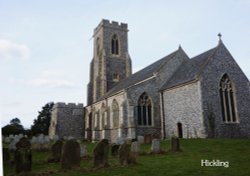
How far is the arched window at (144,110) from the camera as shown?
22531 mm

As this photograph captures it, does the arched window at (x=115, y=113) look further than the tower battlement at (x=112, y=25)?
No

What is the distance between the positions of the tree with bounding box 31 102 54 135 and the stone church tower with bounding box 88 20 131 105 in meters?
11.5

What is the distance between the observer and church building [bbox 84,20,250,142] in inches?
717

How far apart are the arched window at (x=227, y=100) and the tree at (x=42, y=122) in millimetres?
31976

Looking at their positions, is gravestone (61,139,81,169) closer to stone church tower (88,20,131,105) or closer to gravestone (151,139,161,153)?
gravestone (151,139,161,153)

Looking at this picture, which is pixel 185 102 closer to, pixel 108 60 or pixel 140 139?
pixel 140 139

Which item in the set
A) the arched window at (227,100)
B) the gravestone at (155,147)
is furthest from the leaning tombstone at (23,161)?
the arched window at (227,100)

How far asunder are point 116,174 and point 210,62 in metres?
14.2

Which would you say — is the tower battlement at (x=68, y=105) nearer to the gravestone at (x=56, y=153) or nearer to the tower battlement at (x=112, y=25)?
the tower battlement at (x=112, y=25)

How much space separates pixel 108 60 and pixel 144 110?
15088mm

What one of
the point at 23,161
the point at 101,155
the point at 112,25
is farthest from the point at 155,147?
the point at 112,25

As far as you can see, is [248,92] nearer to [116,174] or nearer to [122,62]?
[116,174]

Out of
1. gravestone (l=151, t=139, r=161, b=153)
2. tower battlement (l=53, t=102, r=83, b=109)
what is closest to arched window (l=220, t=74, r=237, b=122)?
gravestone (l=151, t=139, r=161, b=153)

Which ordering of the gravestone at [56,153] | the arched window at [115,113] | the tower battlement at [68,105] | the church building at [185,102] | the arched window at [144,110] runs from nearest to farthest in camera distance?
the gravestone at [56,153] < the church building at [185,102] < the arched window at [144,110] < the arched window at [115,113] < the tower battlement at [68,105]
